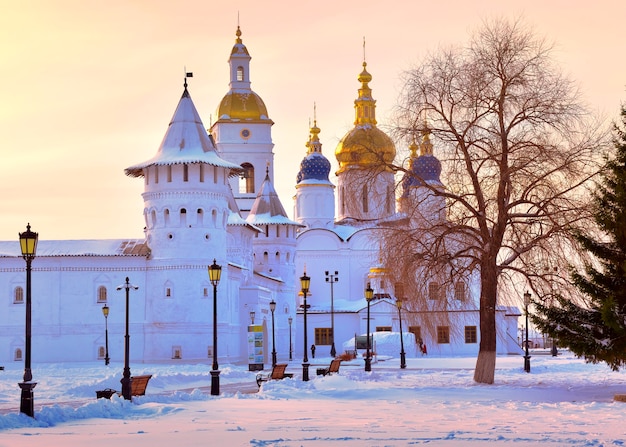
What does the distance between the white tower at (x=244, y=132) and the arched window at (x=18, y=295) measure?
78.2ft

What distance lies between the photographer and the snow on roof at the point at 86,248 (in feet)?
172

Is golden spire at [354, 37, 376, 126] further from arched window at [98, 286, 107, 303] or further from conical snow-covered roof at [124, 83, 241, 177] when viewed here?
arched window at [98, 286, 107, 303]

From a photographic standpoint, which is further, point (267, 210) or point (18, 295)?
point (267, 210)

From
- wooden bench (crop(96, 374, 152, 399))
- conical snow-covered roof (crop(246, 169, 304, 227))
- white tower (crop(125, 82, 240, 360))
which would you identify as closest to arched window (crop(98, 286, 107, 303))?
white tower (crop(125, 82, 240, 360))

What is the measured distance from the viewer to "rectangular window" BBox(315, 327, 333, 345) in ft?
238

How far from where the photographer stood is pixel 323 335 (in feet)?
239

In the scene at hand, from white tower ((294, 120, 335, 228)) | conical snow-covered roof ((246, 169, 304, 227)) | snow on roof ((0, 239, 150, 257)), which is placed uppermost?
white tower ((294, 120, 335, 228))

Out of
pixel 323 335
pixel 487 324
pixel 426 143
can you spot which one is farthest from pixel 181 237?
pixel 487 324

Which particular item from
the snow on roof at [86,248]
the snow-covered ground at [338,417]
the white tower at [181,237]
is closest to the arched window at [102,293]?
the snow on roof at [86,248]

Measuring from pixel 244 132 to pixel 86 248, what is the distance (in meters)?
23.6

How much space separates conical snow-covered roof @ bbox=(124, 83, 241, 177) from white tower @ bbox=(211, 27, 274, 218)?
72.3ft

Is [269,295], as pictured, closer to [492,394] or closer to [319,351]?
[319,351]

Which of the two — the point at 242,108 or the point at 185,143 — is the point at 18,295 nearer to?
the point at 185,143

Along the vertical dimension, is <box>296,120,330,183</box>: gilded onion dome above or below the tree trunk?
above
